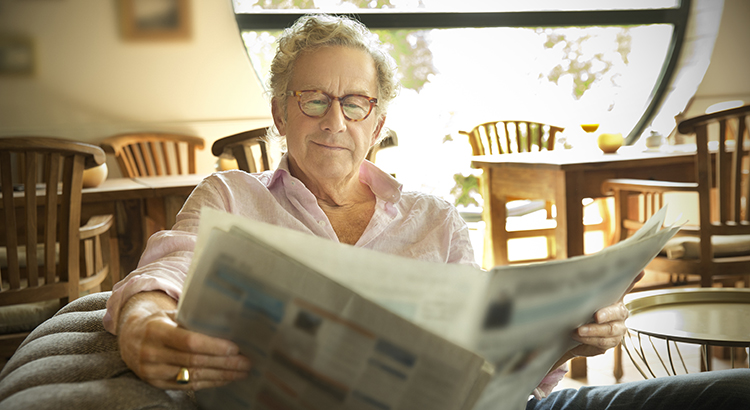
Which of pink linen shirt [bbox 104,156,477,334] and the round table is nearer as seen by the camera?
pink linen shirt [bbox 104,156,477,334]

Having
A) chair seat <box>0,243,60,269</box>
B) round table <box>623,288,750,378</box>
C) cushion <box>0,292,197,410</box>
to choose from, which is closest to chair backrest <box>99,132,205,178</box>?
chair seat <box>0,243,60,269</box>

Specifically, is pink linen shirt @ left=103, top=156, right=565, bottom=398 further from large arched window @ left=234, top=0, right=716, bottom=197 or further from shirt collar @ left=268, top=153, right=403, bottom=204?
large arched window @ left=234, top=0, right=716, bottom=197

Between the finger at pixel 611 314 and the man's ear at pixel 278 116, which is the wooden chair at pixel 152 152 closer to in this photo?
the man's ear at pixel 278 116

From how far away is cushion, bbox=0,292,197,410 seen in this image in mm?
531

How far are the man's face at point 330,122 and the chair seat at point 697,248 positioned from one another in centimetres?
156

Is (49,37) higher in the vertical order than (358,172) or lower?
higher

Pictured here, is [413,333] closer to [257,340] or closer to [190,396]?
[257,340]

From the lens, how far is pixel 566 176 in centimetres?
225

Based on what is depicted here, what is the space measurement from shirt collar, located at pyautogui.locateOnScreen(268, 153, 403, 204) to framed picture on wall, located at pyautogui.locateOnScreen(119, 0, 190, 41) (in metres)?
2.98

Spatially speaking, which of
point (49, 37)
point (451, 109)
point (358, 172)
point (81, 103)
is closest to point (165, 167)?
point (81, 103)

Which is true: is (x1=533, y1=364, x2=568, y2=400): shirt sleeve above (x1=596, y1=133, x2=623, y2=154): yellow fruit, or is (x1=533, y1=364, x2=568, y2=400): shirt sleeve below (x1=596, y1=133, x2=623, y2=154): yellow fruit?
below

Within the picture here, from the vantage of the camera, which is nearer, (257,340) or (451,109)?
(257,340)

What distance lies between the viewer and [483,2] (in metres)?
4.33

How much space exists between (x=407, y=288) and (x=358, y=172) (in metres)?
0.75
